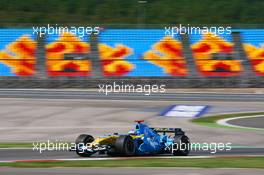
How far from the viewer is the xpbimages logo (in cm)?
4066

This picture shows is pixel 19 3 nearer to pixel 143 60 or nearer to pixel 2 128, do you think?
pixel 143 60

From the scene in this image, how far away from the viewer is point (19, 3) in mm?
67438

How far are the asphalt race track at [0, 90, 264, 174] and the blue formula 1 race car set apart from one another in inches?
25.5

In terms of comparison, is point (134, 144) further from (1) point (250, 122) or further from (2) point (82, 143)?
(1) point (250, 122)

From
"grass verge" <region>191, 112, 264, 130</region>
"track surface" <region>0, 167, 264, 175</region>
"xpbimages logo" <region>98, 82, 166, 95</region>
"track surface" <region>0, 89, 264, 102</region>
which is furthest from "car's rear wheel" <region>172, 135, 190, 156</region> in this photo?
"xpbimages logo" <region>98, 82, 166, 95</region>

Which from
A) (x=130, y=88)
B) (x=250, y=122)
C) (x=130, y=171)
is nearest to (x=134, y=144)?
(x=130, y=171)

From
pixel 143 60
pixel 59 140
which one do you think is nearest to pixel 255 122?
pixel 59 140

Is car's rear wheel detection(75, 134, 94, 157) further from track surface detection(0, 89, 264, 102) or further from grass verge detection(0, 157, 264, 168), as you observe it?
track surface detection(0, 89, 264, 102)

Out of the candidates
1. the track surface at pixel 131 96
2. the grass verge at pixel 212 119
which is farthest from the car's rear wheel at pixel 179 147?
the track surface at pixel 131 96

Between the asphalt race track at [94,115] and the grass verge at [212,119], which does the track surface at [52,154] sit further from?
the grass verge at [212,119]

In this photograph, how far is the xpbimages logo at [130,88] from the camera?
40656 mm

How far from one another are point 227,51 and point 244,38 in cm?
276

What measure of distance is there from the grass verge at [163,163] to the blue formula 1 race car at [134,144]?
0.67m

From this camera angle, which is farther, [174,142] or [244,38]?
[244,38]
